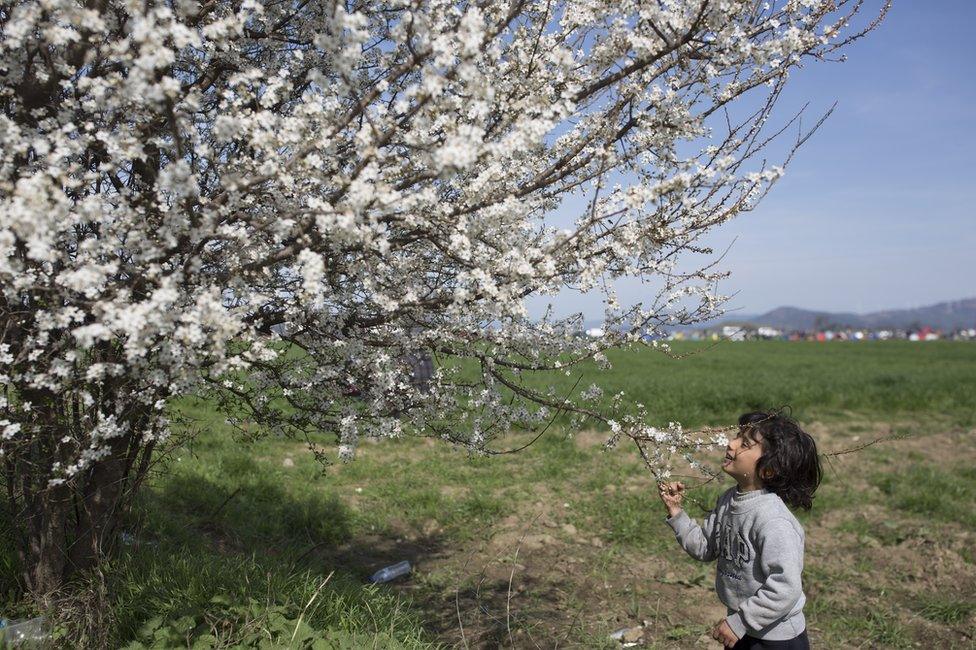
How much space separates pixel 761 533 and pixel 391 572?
4401 millimetres

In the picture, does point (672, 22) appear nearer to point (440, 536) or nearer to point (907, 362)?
point (440, 536)

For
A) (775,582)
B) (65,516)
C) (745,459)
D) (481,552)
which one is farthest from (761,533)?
(481,552)

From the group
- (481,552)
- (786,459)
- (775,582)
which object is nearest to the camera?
(775,582)

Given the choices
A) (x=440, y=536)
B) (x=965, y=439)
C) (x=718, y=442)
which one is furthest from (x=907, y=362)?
(x=718, y=442)

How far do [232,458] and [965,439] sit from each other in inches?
557

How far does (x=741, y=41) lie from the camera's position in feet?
11.7

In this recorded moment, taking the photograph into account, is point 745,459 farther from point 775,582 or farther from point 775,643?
point 775,643

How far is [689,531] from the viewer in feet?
14.3

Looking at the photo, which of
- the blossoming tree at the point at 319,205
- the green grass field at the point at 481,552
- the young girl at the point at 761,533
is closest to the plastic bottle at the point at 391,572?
the green grass field at the point at 481,552

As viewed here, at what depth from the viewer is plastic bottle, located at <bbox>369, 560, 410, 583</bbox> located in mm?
7133

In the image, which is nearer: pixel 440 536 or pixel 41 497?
pixel 41 497

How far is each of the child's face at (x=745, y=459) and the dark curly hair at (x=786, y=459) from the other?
0.08 feet

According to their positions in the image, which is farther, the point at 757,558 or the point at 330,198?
the point at 757,558

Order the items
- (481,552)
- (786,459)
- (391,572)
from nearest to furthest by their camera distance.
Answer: (786,459), (391,572), (481,552)
